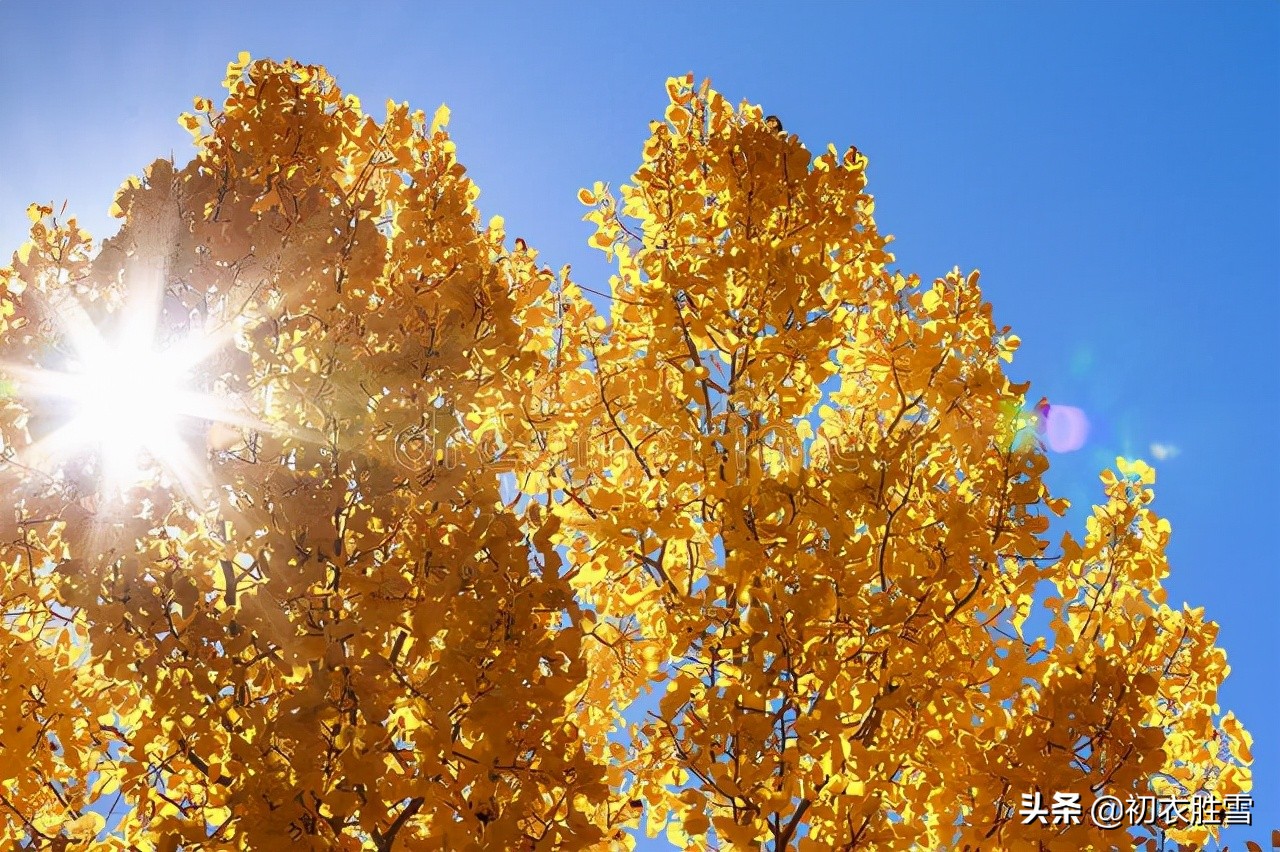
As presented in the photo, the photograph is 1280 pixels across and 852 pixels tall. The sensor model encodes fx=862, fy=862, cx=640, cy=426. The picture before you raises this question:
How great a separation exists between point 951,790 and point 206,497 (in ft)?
8.65

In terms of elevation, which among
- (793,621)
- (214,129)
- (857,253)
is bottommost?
(793,621)

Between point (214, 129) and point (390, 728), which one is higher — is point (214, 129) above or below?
above

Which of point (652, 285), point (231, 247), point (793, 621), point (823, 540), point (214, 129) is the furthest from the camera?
point (214, 129)

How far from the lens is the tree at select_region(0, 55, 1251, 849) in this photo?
8.07 feet

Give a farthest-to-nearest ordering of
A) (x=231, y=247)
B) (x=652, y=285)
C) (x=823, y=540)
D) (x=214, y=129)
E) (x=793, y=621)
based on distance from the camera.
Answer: (x=214, y=129) < (x=652, y=285) < (x=231, y=247) < (x=823, y=540) < (x=793, y=621)

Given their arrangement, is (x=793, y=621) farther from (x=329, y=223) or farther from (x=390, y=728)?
(x=329, y=223)

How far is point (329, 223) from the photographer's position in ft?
10.3

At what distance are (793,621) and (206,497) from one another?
202cm

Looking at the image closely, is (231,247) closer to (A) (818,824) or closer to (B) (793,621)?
(B) (793,621)

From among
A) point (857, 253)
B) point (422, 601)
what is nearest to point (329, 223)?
point (422, 601)

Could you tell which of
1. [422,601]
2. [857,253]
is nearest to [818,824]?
[422,601]

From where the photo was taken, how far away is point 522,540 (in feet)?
8.52

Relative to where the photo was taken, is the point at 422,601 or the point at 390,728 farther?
the point at 390,728

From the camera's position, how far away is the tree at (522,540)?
246 centimetres
